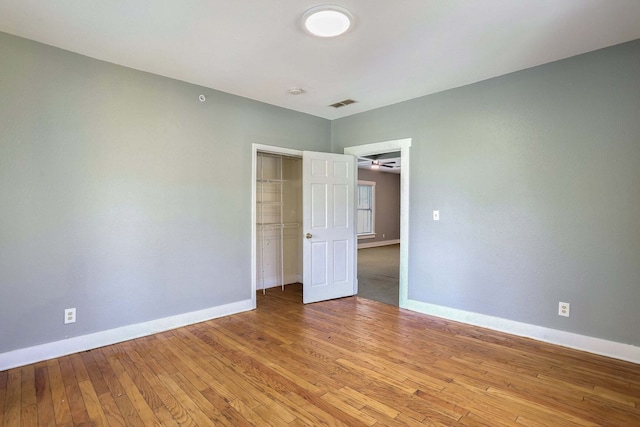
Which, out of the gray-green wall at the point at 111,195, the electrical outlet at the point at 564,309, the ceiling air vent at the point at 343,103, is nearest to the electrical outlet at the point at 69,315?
the gray-green wall at the point at 111,195

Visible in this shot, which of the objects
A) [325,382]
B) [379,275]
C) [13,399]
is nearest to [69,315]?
[13,399]

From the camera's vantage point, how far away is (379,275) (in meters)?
6.06

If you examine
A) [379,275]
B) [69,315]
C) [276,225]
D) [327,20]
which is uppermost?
[327,20]

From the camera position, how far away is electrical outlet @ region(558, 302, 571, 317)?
9.66 feet

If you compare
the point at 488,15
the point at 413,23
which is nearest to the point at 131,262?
the point at 413,23

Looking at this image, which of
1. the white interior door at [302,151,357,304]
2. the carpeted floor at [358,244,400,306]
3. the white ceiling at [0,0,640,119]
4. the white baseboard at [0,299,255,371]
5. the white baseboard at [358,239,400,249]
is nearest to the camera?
the white ceiling at [0,0,640,119]

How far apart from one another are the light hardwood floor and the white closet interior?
5.94ft

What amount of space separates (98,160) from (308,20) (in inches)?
88.1

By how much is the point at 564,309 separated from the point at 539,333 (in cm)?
33

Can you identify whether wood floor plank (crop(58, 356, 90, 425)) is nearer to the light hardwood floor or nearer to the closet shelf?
the light hardwood floor

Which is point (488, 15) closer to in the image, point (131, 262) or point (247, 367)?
point (247, 367)

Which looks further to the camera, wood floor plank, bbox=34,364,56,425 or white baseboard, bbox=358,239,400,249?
white baseboard, bbox=358,239,400,249

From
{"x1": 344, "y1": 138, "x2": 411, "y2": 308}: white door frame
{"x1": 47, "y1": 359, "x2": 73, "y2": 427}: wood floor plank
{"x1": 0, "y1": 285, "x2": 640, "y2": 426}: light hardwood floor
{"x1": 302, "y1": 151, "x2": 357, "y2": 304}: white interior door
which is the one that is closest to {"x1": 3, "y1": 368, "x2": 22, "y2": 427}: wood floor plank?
{"x1": 0, "y1": 285, "x2": 640, "y2": 426}: light hardwood floor

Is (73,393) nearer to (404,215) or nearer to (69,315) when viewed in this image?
(69,315)
